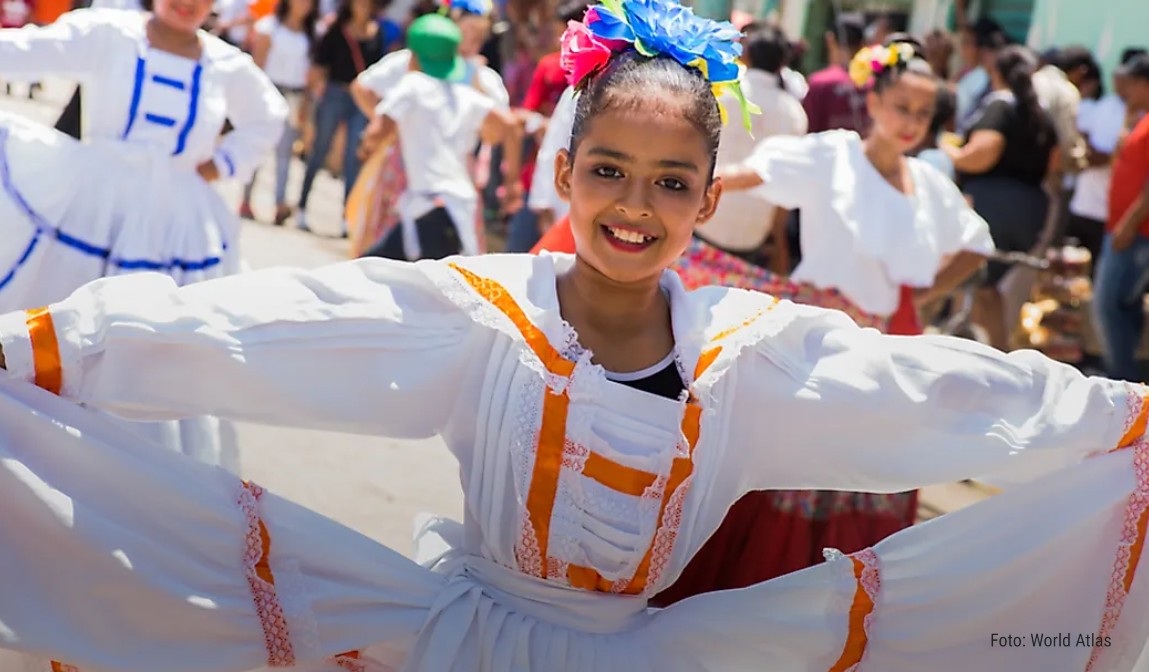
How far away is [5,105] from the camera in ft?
47.7

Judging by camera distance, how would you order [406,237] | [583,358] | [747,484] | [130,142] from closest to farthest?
1. [583,358]
2. [747,484]
3. [130,142]
4. [406,237]

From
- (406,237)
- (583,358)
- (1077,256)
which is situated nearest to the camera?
(583,358)

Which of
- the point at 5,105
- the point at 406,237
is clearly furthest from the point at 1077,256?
the point at 5,105

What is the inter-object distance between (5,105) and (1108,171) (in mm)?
10035

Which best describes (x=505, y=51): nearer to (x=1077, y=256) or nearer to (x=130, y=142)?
(x=1077, y=256)

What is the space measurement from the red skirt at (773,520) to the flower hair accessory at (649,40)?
1.31 metres

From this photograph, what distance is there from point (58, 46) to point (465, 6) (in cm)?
401

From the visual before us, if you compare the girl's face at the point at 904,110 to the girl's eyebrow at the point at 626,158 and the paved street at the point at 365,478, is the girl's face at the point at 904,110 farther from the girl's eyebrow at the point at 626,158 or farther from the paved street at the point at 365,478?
the girl's eyebrow at the point at 626,158

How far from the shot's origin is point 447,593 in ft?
8.63

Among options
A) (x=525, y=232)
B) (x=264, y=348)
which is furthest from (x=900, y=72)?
(x=525, y=232)

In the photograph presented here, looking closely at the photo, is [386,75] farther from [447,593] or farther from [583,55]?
[447,593]

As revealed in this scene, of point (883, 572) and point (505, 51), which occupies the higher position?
point (883, 572)

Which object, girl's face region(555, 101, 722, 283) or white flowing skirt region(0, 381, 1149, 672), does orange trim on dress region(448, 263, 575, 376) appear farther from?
white flowing skirt region(0, 381, 1149, 672)

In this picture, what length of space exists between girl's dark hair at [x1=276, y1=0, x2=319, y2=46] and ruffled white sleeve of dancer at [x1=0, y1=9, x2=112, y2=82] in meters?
7.09
